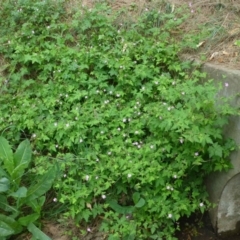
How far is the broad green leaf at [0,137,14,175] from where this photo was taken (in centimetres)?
402

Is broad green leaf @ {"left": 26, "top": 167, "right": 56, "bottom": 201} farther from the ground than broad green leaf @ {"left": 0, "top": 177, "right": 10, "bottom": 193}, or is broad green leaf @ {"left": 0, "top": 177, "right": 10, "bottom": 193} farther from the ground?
broad green leaf @ {"left": 0, "top": 177, "right": 10, "bottom": 193}

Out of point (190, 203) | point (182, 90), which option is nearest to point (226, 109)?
point (182, 90)

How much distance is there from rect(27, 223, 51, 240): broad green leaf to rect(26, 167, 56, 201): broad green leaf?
10.7 inches

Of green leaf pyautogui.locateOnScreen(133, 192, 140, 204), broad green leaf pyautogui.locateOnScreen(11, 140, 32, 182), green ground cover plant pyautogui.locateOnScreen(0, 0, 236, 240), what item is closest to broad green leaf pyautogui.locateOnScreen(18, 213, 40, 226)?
green ground cover plant pyautogui.locateOnScreen(0, 0, 236, 240)

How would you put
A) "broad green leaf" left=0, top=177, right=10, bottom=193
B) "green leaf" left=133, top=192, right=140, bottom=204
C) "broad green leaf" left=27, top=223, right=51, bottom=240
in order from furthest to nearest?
"green leaf" left=133, top=192, right=140, bottom=204
"broad green leaf" left=27, top=223, right=51, bottom=240
"broad green leaf" left=0, top=177, right=10, bottom=193

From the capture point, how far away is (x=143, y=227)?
3969 millimetres

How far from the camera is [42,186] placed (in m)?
3.93

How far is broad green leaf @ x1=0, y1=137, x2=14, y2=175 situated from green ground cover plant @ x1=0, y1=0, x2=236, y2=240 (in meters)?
0.29

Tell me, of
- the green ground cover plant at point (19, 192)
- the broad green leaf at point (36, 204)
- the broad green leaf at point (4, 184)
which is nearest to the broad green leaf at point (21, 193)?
the green ground cover plant at point (19, 192)

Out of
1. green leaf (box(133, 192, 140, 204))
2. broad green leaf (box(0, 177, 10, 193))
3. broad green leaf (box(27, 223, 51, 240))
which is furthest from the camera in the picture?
green leaf (box(133, 192, 140, 204))

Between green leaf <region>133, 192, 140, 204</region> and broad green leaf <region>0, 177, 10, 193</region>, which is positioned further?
green leaf <region>133, 192, 140, 204</region>

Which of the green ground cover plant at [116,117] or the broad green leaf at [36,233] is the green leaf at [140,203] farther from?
the broad green leaf at [36,233]

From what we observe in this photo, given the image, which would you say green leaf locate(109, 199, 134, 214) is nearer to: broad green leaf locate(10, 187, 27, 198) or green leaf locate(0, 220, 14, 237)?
broad green leaf locate(10, 187, 27, 198)

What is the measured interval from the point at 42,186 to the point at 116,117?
1061 mm
